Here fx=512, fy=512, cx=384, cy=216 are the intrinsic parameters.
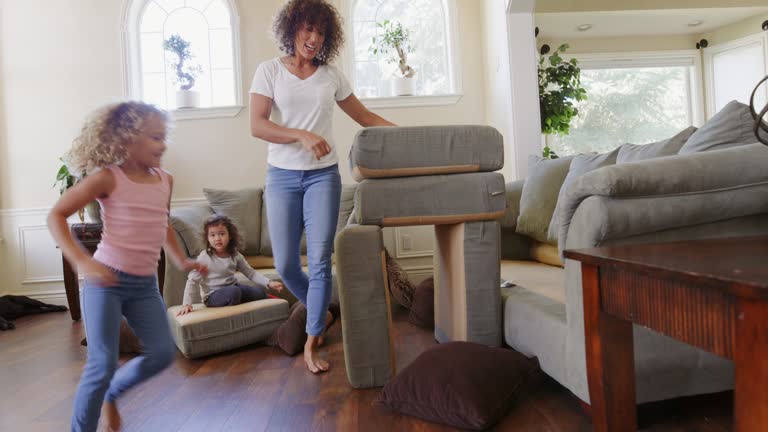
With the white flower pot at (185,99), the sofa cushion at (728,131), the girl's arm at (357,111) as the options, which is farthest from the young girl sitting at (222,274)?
the sofa cushion at (728,131)

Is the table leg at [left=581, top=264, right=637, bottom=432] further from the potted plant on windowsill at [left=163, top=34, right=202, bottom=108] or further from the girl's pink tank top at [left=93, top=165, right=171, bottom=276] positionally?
the potted plant on windowsill at [left=163, top=34, right=202, bottom=108]

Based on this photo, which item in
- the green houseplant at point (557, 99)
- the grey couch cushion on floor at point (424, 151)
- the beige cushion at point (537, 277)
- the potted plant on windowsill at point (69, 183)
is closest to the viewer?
the grey couch cushion on floor at point (424, 151)

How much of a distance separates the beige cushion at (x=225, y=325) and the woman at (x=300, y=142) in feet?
1.86

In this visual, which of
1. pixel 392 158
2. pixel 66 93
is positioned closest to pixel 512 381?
pixel 392 158

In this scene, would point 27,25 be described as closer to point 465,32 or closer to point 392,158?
point 465,32

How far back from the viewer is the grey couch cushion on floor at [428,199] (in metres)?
1.76

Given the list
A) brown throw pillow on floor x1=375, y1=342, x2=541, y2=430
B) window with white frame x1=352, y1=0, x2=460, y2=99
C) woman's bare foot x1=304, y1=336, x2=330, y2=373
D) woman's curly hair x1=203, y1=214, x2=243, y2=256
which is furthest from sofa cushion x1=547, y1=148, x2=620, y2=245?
window with white frame x1=352, y1=0, x2=460, y2=99

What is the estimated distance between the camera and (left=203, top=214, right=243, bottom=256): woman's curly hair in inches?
107

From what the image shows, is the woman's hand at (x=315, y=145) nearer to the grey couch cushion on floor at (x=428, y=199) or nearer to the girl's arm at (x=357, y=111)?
the grey couch cushion on floor at (x=428, y=199)

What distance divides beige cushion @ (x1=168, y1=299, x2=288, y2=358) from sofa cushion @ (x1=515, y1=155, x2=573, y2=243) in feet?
4.28

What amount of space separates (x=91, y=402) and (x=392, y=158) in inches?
43.4

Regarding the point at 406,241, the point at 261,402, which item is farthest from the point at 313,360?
the point at 406,241

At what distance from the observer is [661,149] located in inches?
75.1

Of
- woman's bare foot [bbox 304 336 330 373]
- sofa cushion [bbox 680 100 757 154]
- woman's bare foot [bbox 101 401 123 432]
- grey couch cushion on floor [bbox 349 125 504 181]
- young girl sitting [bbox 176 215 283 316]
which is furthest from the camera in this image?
young girl sitting [bbox 176 215 283 316]
